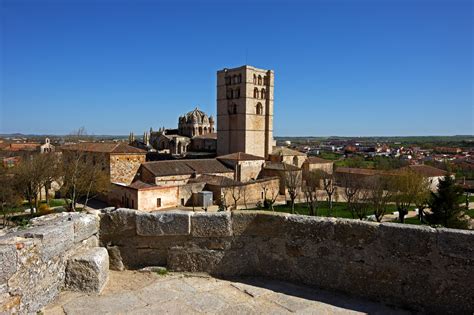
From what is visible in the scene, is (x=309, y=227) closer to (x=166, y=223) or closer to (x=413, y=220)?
(x=166, y=223)

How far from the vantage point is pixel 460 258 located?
3.76 m

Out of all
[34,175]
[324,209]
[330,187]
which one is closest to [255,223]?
[34,175]

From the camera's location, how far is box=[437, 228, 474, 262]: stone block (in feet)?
12.2

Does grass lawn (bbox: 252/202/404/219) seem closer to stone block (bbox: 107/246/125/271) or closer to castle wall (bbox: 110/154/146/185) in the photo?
castle wall (bbox: 110/154/146/185)

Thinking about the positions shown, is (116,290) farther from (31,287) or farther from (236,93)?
(236,93)

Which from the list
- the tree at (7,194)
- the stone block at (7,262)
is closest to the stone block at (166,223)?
the stone block at (7,262)

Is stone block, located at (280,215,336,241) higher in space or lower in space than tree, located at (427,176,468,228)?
higher

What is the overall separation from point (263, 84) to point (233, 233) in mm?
43548

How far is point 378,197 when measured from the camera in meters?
21.2

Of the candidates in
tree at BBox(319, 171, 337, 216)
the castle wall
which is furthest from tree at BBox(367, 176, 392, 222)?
the castle wall

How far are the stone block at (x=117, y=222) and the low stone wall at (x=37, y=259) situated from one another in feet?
1.09

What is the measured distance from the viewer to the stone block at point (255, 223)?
4.71m

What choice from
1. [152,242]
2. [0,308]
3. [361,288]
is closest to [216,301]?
[152,242]

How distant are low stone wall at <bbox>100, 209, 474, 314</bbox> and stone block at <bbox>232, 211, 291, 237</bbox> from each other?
0.01 meters
